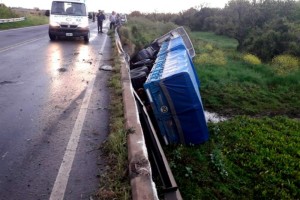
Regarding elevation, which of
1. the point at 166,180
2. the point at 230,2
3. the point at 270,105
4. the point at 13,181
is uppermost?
the point at 230,2

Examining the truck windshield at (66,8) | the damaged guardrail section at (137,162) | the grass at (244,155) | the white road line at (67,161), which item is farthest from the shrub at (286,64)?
the white road line at (67,161)

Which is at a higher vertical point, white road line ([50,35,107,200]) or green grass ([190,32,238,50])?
white road line ([50,35,107,200])

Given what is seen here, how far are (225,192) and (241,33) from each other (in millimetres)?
26518

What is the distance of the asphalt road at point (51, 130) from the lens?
3803 mm

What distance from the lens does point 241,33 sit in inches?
1187

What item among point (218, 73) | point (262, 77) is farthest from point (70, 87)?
point (262, 77)

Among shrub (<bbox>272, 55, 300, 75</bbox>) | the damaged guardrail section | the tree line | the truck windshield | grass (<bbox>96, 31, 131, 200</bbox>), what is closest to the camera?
the damaged guardrail section

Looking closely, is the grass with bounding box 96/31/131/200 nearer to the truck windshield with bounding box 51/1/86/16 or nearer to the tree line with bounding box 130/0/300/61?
the truck windshield with bounding box 51/1/86/16

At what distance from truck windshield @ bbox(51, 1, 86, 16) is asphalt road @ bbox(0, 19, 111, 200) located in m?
8.75

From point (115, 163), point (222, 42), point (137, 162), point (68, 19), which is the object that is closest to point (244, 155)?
point (115, 163)

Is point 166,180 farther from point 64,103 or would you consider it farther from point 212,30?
point 212,30

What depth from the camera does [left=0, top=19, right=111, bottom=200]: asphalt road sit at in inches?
150

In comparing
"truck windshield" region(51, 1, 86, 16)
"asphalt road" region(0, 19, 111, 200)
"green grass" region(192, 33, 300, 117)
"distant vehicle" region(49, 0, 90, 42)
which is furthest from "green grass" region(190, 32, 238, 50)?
"asphalt road" region(0, 19, 111, 200)

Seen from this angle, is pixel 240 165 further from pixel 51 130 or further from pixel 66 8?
pixel 66 8
